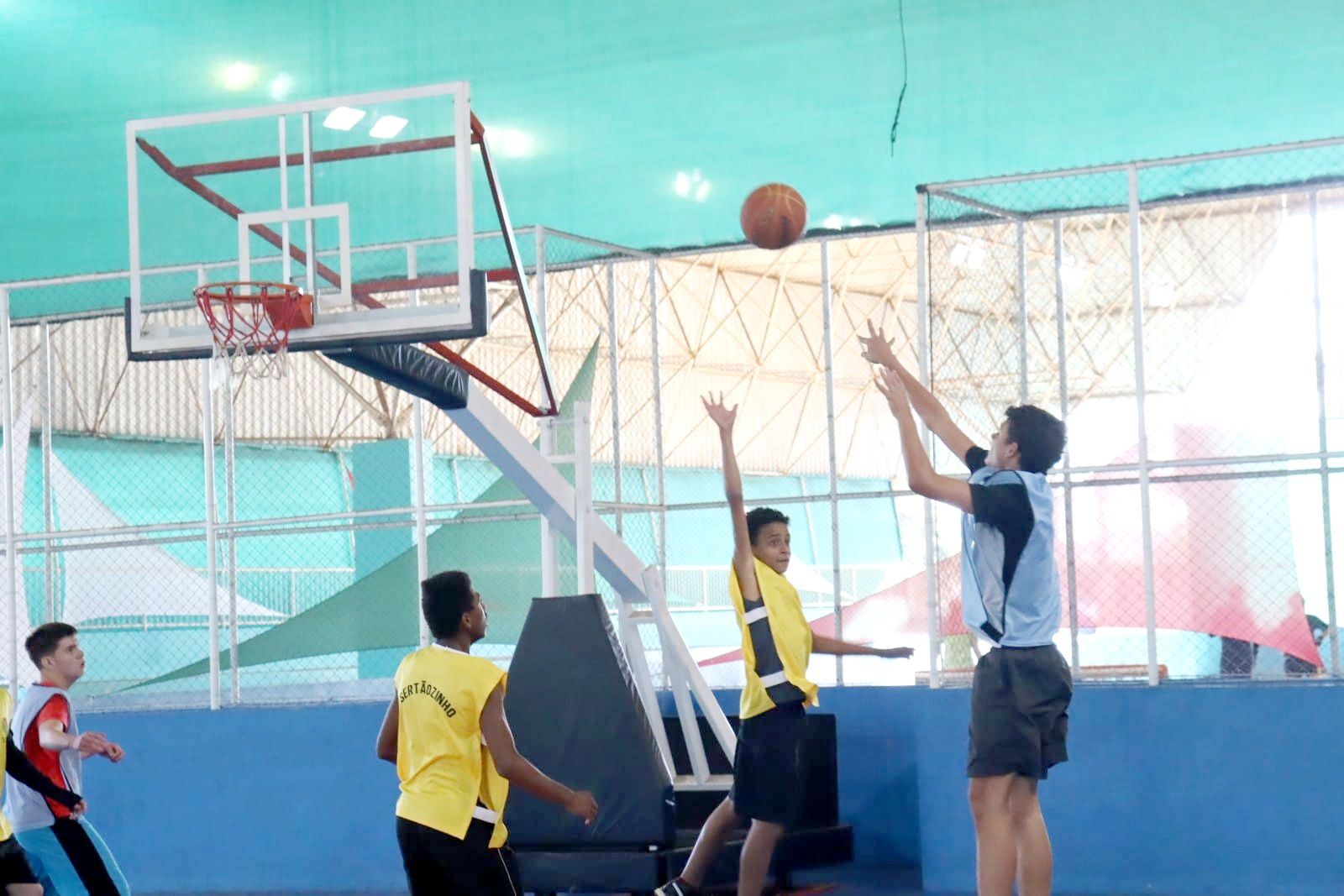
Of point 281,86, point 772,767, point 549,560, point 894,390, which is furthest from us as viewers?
point 281,86

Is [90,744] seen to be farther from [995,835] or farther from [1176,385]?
[1176,385]

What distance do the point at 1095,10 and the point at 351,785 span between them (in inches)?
249

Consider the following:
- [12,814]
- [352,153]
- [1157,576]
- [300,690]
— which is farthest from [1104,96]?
[300,690]

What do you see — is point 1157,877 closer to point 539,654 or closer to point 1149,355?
point 539,654

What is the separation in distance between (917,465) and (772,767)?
5.91ft

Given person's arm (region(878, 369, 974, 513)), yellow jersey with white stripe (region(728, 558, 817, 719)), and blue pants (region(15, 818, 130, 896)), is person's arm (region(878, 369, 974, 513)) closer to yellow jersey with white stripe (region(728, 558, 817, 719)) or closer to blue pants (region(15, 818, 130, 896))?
yellow jersey with white stripe (region(728, 558, 817, 719))

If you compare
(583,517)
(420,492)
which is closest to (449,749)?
(583,517)

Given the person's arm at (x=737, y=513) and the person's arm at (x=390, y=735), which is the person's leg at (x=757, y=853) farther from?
the person's arm at (x=390, y=735)

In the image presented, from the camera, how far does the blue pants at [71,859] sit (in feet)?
21.1

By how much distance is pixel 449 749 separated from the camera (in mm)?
4586

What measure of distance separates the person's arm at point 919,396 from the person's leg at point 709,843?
1.90 metres

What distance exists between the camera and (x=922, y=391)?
212 inches

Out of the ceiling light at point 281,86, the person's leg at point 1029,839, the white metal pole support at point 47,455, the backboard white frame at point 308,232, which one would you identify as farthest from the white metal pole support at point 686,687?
the ceiling light at point 281,86

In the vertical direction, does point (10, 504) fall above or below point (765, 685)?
above
